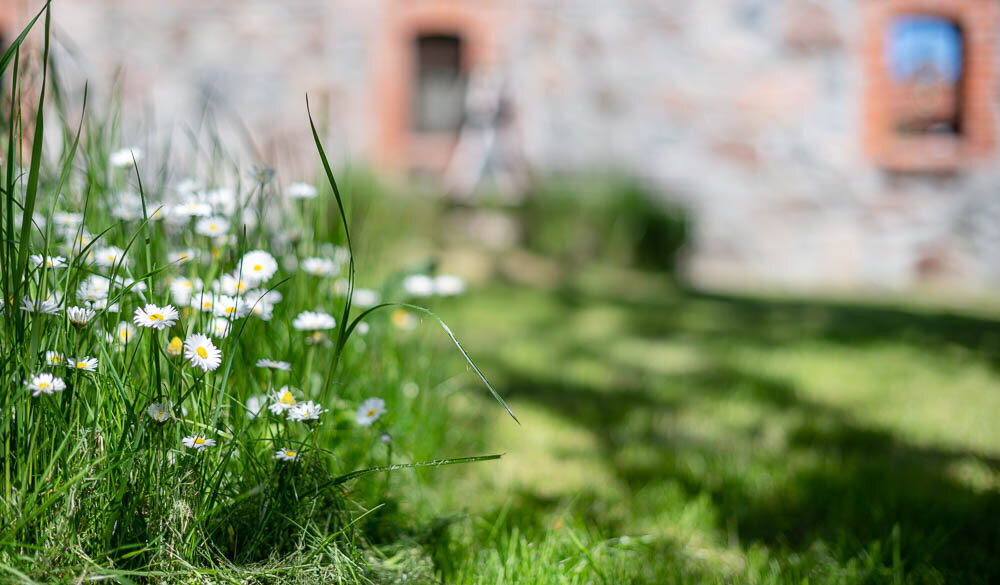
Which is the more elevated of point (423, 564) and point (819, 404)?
point (423, 564)

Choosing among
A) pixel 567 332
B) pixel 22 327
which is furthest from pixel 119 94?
pixel 567 332

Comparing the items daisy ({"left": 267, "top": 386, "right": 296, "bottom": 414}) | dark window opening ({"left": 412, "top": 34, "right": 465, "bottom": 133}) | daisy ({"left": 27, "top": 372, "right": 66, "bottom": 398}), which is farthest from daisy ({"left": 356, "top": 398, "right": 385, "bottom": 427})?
dark window opening ({"left": 412, "top": 34, "right": 465, "bottom": 133})

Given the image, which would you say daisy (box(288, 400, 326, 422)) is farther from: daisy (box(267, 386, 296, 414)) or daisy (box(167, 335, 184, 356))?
daisy (box(167, 335, 184, 356))

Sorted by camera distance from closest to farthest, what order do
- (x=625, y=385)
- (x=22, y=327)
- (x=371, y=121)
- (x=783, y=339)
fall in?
(x=22, y=327)
(x=625, y=385)
(x=783, y=339)
(x=371, y=121)

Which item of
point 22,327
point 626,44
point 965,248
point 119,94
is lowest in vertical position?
point 965,248

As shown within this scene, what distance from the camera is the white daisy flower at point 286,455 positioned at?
114 centimetres

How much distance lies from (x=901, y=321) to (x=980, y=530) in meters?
3.38

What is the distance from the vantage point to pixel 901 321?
15.4 ft

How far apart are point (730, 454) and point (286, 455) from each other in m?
1.45

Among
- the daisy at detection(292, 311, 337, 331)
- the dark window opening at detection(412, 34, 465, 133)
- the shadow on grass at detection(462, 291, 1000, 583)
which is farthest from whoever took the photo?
the dark window opening at detection(412, 34, 465, 133)

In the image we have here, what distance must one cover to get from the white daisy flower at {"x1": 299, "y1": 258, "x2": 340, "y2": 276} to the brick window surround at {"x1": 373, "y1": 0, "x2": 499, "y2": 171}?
7044mm

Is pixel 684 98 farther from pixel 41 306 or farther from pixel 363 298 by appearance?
pixel 41 306

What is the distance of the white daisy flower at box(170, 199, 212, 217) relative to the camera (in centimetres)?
142

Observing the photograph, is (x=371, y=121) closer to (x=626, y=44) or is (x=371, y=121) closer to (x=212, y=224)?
(x=626, y=44)
